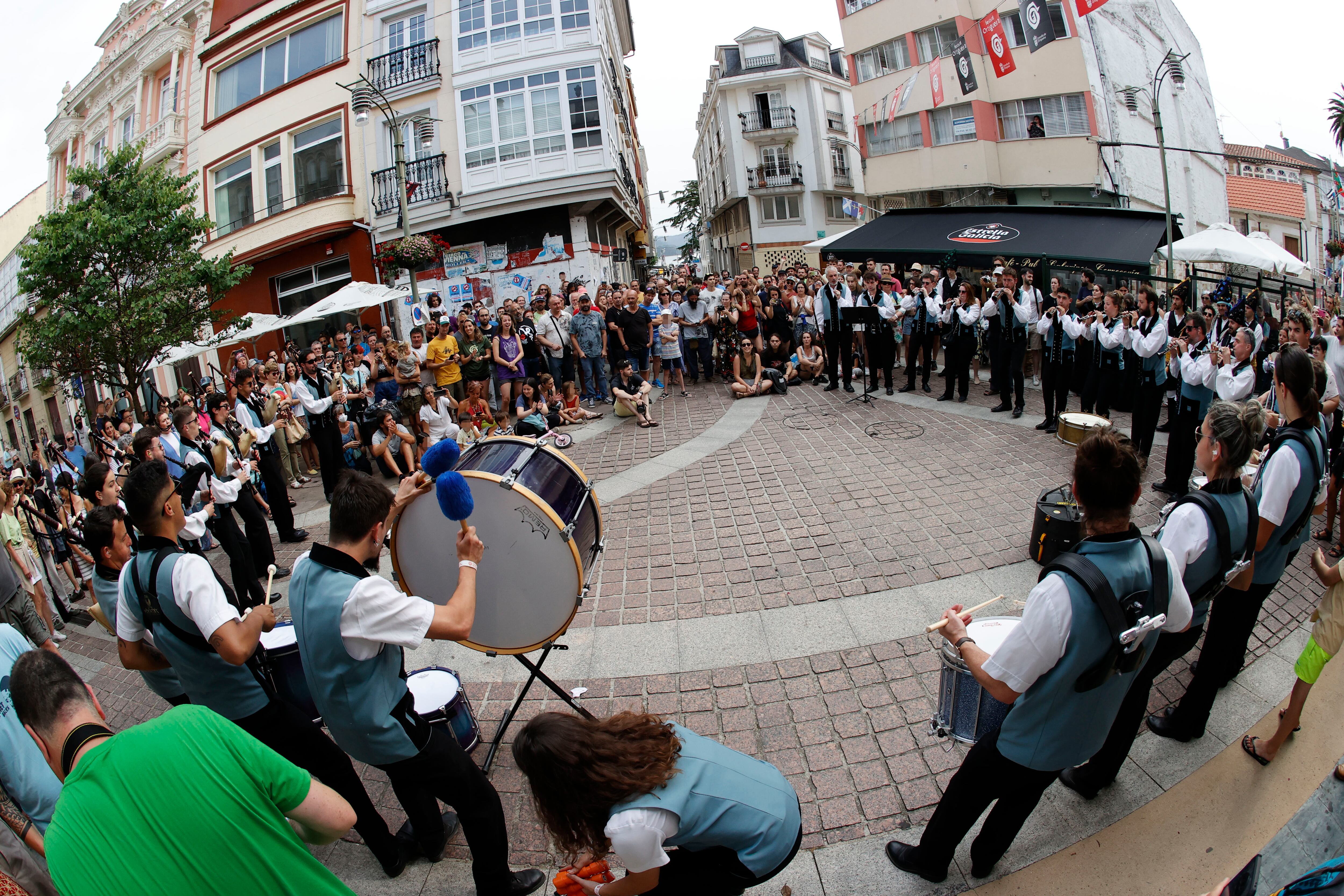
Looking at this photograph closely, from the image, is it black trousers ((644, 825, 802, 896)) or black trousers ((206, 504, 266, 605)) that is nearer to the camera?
black trousers ((644, 825, 802, 896))

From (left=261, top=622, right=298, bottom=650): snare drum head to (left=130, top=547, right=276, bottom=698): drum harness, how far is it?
64cm

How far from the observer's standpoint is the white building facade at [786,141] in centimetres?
4319

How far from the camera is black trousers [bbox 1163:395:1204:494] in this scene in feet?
22.2

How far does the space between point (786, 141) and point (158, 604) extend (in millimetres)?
46259

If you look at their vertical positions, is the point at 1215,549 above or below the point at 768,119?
below

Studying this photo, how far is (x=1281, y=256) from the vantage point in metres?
11.6

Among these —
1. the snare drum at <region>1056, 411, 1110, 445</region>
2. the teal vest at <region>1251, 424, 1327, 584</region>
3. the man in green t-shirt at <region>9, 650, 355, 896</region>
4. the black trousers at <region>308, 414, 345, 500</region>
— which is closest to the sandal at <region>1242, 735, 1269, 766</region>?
the teal vest at <region>1251, 424, 1327, 584</region>

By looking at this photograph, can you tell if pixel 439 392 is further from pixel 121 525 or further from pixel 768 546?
pixel 121 525

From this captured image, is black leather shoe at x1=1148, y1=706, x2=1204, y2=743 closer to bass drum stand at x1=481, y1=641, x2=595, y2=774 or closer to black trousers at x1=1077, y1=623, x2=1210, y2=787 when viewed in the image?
black trousers at x1=1077, y1=623, x2=1210, y2=787

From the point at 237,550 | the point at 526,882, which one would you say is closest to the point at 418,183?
the point at 237,550

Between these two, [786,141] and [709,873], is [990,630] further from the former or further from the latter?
[786,141]

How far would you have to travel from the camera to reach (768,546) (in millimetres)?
6430

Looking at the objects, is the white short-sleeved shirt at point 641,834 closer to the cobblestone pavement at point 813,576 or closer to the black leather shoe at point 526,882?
the black leather shoe at point 526,882

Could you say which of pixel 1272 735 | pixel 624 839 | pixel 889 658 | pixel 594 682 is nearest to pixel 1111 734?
pixel 1272 735
